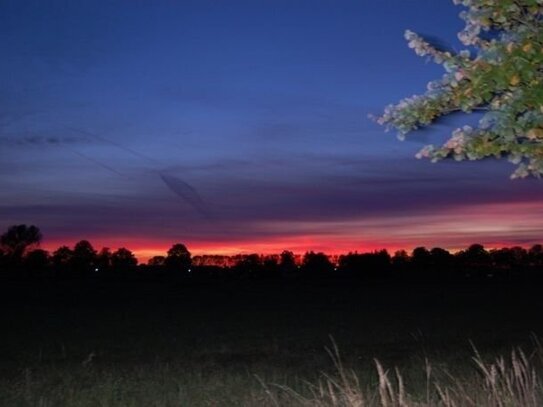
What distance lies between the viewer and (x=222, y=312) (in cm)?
4209

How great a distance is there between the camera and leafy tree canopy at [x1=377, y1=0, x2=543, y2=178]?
173 inches

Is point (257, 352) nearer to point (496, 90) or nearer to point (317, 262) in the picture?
point (496, 90)

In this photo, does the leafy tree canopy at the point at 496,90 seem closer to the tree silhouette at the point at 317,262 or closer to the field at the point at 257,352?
the field at the point at 257,352

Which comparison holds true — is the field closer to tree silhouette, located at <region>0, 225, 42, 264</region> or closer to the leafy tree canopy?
the leafy tree canopy

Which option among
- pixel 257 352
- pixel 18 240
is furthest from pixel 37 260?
pixel 257 352

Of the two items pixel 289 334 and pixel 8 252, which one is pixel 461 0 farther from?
pixel 8 252

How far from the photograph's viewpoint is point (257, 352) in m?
23.3

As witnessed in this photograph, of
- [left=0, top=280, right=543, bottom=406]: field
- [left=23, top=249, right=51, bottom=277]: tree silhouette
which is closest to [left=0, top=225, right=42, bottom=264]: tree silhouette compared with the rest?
[left=23, top=249, right=51, bottom=277]: tree silhouette

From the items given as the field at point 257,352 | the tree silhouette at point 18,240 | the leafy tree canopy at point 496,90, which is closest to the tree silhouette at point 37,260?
the tree silhouette at point 18,240

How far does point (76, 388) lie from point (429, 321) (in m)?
23.3

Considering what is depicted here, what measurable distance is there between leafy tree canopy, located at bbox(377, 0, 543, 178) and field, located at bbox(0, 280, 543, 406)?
5.44 ft

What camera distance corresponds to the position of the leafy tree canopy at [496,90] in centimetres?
440

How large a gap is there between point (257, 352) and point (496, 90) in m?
19.5

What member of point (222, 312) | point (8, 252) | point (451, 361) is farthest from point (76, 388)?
point (8, 252)
